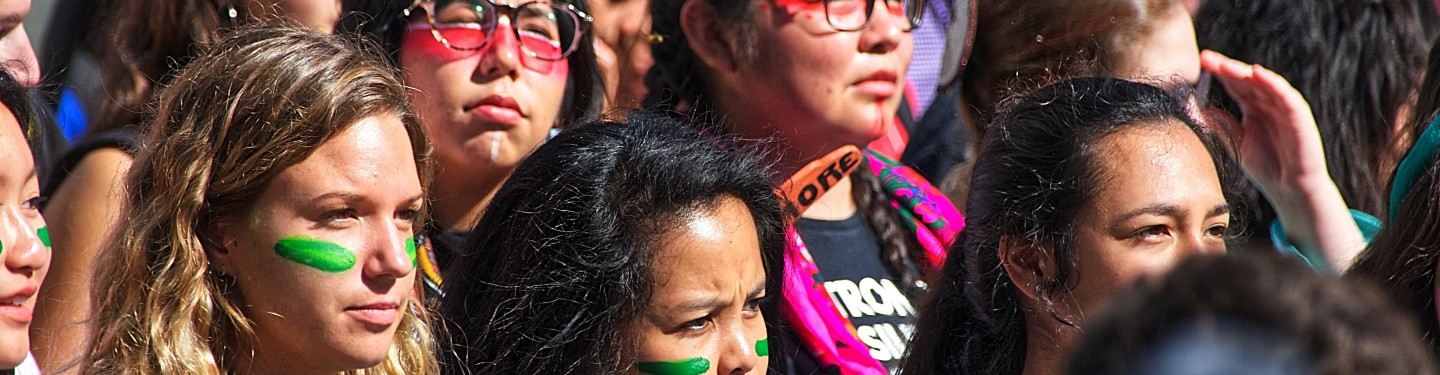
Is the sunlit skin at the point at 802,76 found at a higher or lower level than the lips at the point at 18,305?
lower

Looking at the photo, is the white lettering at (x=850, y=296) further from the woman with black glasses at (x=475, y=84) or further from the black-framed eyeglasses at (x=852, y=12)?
the woman with black glasses at (x=475, y=84)

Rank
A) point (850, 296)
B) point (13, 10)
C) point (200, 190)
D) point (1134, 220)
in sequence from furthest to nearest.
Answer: point (850, 296)
point (13, 10)
point (1134, 220)
point (200, 190)

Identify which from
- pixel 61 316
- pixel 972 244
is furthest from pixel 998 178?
pixel 61 316

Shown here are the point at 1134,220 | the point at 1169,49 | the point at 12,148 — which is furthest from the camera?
the point at 1169,49

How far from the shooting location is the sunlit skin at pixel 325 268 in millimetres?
2180

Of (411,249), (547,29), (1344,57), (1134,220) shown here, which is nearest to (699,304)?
(411,249)

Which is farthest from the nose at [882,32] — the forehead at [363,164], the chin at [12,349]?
the chin at [12,349]

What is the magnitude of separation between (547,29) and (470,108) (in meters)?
0.25

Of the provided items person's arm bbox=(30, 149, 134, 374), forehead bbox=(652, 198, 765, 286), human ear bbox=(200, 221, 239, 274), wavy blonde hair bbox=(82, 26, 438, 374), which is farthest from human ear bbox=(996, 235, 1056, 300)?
person's arm bbox=(30, 149, 134, 374)

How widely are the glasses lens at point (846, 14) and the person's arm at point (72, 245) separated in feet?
4.73

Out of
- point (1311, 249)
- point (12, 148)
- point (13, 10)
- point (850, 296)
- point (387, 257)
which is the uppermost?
point (12, 148)

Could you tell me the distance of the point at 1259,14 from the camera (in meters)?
4.26

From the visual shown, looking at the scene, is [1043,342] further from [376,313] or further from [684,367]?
[376,313]

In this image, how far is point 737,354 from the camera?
251 cm
